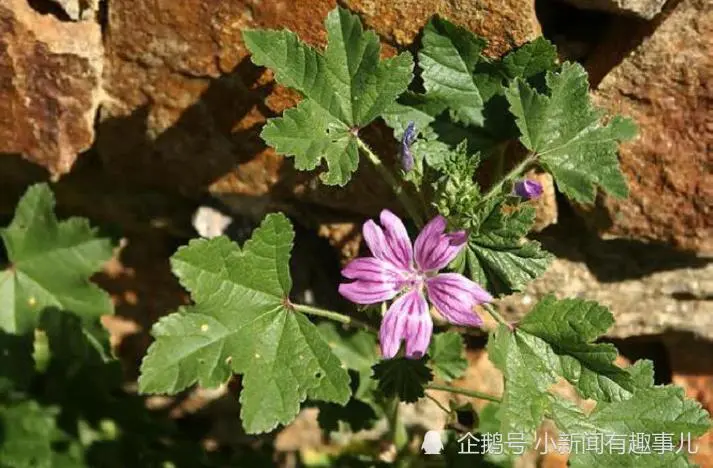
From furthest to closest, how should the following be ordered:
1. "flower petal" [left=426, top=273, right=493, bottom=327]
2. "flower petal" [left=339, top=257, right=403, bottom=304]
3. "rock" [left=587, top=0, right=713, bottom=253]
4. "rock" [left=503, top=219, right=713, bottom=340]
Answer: "rock" [left=503, top=219, right=713, bottom=340] < "rock" [left=587, top=0, right=713, bottom=253] < "flower petal" [left=339, top=257, right=403, bottom=304] < "flower petal" [left=426, top=273, right=493, bottom=327]

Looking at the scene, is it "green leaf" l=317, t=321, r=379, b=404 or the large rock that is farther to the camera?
→ "green leaf" l=317, t=321, r=379, b=404

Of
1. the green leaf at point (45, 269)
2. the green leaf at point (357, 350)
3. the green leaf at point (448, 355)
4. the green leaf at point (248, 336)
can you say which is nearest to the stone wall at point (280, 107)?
the green leaf at point (45, 269)

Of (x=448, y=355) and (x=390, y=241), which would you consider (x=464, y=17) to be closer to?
(x=390, y=241)

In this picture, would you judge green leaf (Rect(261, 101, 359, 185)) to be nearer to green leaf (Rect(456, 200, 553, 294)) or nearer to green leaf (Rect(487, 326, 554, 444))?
green leaf (Rect(456, 200, 553, 294))

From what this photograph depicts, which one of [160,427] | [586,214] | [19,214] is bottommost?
[160,427]

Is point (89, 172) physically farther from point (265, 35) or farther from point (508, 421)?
point (508, 421)

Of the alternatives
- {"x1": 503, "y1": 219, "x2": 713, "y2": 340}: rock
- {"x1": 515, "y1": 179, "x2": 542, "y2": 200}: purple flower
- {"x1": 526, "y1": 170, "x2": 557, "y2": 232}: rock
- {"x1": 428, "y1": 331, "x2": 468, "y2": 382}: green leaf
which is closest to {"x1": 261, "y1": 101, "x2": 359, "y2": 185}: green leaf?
{"x1": 515, "y1": 179, "x2": 542, "y2": 200}: purple flower

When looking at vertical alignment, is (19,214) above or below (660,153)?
below

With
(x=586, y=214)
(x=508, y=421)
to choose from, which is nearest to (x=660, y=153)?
(x=586, y=214)

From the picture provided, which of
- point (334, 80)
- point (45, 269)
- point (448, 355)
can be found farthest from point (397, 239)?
point (45, 269)
